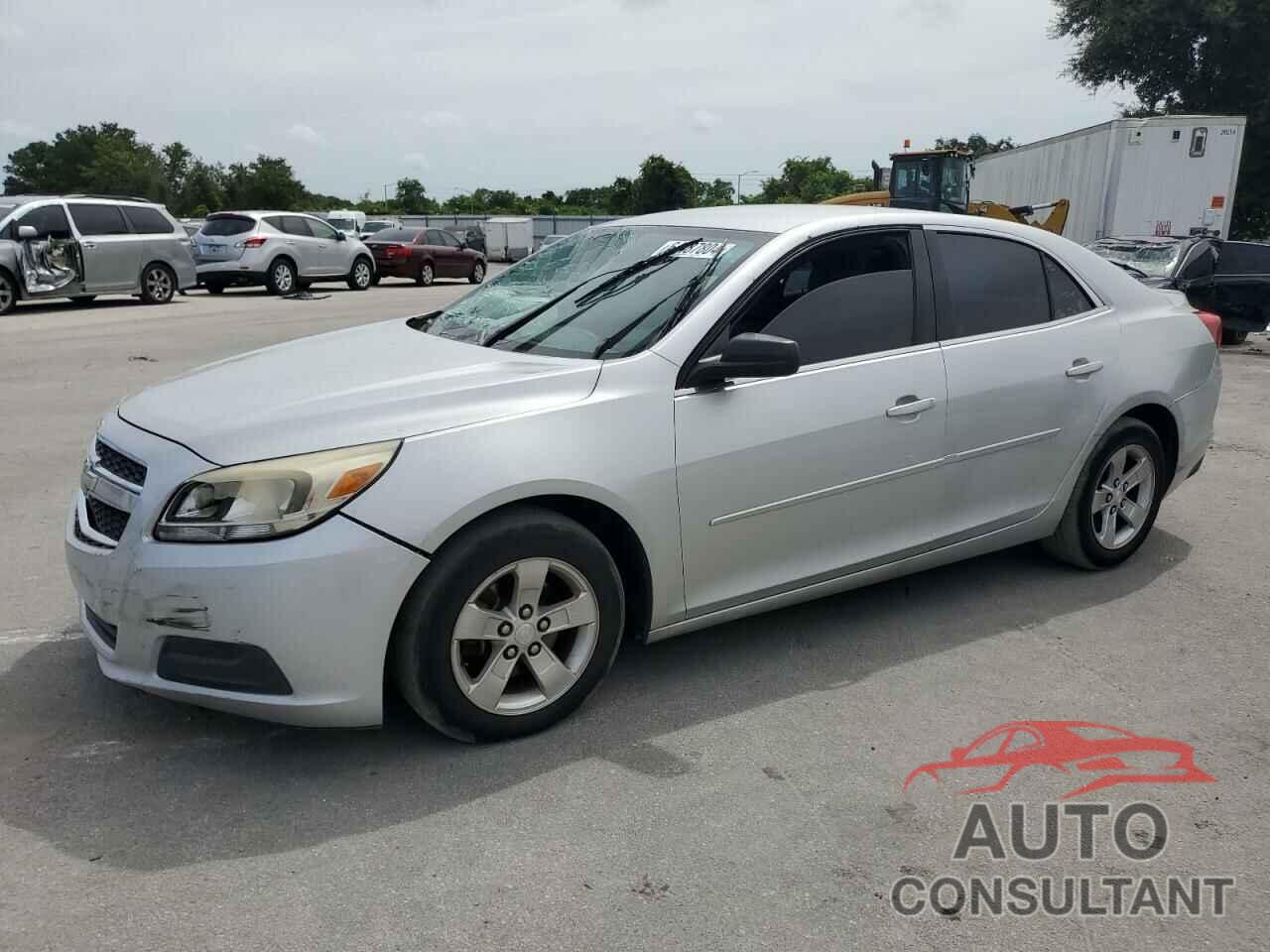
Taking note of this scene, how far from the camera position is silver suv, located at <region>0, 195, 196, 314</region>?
52.1 feet

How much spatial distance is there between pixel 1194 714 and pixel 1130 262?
40.7 feet

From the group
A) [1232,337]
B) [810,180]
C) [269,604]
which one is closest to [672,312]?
[269,604]

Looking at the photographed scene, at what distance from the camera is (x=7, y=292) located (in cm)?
1592

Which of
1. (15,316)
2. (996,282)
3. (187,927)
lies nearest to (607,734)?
(187,927)

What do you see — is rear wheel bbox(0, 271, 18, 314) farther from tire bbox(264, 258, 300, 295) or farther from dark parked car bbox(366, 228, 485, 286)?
dark parked car bbox(366, 228, 485, 286)

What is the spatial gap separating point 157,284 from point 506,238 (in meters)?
26.2

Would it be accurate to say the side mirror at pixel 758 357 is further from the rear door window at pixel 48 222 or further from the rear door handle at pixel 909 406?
the rear door window at pixel 48 222

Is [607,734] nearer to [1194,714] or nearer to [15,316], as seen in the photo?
[1194,714]

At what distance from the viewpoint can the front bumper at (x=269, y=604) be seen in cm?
292

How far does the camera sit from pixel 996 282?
14.7 feet

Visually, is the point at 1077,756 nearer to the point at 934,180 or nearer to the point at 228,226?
the point at 934,180

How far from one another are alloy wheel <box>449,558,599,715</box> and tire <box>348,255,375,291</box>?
69.1ft

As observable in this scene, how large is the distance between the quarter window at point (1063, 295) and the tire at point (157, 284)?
53.2 ft

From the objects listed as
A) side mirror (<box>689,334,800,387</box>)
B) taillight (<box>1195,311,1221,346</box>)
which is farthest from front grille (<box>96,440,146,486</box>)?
taillight (<box>1195,311,1221,346</box>)
